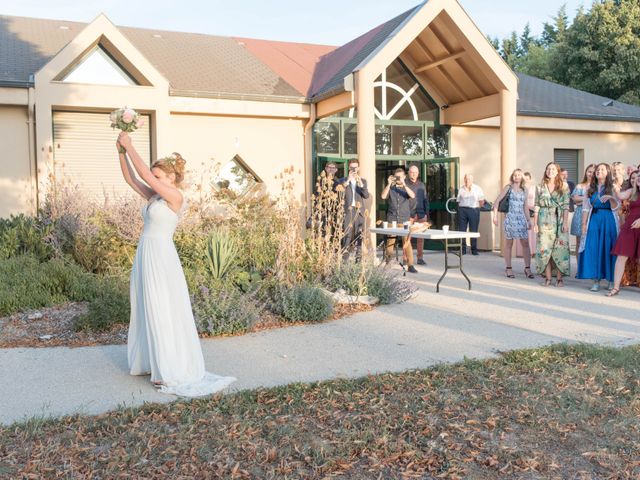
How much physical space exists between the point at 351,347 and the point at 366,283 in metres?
2.42

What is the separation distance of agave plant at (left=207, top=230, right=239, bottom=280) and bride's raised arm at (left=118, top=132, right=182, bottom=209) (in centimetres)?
327

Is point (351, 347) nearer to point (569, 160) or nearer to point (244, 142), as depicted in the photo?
point (244, 142)

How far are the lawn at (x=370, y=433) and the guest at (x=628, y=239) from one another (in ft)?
15.3

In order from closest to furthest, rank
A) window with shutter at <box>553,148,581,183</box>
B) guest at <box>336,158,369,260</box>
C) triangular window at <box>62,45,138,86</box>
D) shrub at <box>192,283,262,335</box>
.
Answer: shrub at <box>192,283,262,335</box>, guest at <box>336,158,369,260</box>, triangular window at <box>62,45,138,86</box>, window with shutter at <box>553,148,581,183</box>

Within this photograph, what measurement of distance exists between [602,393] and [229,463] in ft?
9.57

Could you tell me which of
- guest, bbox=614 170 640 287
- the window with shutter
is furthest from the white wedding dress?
the window with shutter

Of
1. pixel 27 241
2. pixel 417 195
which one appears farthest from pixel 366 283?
pixel 27 241

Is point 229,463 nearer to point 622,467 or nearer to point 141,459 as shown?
point 141,459

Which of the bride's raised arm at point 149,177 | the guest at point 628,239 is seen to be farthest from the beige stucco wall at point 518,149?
the bride's raised arm at point 149,177

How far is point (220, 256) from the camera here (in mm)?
8523

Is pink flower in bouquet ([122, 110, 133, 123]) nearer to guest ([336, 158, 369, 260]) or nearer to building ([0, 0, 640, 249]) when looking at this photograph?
guest ([336, 158, 369, 260])

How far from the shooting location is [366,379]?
5.24 meters

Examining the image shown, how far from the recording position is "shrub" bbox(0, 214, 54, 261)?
33.3ft

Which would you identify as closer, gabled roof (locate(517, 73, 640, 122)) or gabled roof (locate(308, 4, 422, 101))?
gabled roof (locate(308, 4, 422, 101))
